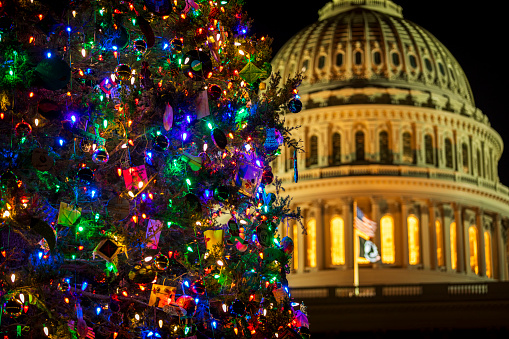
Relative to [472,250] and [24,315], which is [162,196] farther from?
[472,250]

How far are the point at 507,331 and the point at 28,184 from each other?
37782 millimetres

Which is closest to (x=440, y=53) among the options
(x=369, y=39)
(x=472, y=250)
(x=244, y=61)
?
(x=369, y=39)

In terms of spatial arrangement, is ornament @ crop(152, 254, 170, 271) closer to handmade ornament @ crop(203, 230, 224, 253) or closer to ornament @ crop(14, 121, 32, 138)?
handmade ornament @ crop(203, 230, 224, 253)

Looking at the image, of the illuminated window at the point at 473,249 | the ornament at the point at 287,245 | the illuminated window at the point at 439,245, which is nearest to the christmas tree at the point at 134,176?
the ornament at the point at 287,245

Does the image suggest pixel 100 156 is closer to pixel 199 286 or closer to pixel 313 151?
pixel 199 286

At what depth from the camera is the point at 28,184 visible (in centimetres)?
1045

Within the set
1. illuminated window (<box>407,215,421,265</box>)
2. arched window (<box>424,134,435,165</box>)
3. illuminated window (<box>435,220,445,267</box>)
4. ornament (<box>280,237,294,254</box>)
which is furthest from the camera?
arched window (<box>424,134,435,165</box>)

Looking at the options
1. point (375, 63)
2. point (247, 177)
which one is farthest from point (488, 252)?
point (247, 177)

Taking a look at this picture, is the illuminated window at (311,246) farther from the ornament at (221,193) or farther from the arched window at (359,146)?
the ornament at (221,193)

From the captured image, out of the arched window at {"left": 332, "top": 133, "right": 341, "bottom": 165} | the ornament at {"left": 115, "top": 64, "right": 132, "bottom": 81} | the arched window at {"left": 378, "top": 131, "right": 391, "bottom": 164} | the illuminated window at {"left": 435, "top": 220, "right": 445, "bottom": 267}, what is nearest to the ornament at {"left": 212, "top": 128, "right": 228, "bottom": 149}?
the ornament at {"left": 115, "top": 64, "right": 132, "bottom": 81}

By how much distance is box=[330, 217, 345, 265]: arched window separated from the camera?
223 feet

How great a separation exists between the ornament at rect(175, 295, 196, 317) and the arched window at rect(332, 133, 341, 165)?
198 ft

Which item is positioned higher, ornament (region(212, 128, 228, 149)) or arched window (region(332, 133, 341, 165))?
arched window (region(332, 133, 341, 165))

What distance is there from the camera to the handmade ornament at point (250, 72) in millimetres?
12234
